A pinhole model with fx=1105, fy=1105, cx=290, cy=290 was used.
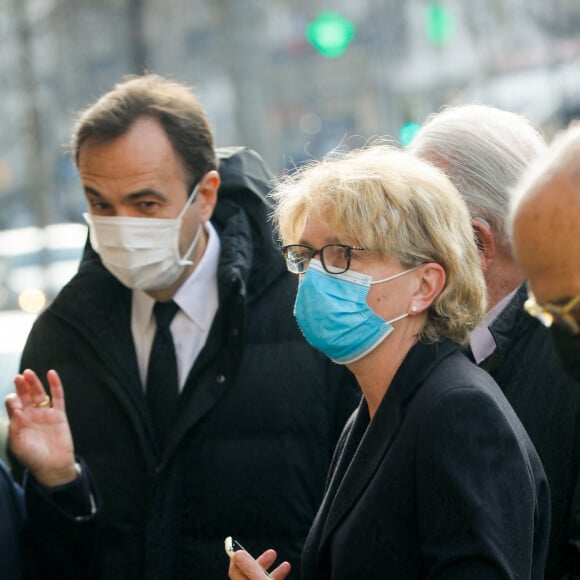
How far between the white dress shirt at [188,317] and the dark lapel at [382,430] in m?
1.13

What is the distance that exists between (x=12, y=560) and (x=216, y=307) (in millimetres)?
1030

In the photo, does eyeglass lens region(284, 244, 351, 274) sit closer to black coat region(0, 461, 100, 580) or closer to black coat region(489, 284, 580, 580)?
black coat region(489, 284, 580, 580)

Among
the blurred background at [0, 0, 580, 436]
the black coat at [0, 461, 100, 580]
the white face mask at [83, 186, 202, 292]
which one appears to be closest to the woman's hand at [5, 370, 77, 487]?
the black coat at [0, 461, 100, 580]

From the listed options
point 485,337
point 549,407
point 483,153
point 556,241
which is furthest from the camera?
point 483,153

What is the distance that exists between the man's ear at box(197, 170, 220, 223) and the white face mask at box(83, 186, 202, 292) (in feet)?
0.31

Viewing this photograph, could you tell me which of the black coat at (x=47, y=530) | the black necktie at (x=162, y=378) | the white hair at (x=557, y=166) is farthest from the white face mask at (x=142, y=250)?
the white hair at (x=557, y=166)

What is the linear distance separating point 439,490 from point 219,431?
1.26 m

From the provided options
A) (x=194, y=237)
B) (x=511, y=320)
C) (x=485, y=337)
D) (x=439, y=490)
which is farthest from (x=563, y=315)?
(x=194, y=237)

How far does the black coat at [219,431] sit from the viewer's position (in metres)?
3.40

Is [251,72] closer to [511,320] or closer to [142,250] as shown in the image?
[142,250]

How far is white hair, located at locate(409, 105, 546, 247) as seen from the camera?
310cm

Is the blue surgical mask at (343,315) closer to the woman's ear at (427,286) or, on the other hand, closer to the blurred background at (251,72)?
the woman's ear at (427,286)

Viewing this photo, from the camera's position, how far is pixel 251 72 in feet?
48.3

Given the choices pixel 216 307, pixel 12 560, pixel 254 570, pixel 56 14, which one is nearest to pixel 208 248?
pixel 216 307
